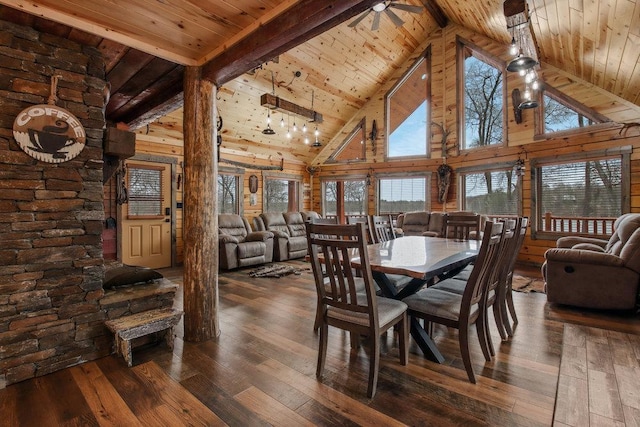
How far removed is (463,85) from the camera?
7.13 metres

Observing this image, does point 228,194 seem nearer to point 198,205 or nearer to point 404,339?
point 198,205

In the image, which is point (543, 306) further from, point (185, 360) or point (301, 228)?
point (301, 228)

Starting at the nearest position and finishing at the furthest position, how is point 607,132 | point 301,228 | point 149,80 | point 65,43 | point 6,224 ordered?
point 6,224 → point 65,43 → point 149,80 → point 607,132 → point 301,228

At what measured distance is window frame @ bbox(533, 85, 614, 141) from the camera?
5.19m

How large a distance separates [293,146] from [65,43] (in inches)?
237

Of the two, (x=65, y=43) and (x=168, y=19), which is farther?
(x=65, y=43)

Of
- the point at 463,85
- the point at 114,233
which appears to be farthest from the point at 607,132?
the point at 114,233

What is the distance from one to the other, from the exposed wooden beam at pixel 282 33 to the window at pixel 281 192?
535 centimetres

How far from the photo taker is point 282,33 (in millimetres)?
2094

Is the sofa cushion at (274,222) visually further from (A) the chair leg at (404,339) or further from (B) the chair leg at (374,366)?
(B) the chair leg at (374,366)

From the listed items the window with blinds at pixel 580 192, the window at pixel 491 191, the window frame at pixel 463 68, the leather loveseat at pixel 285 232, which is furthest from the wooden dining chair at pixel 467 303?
the window frame at pixel 463 68

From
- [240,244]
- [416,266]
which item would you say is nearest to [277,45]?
[416,266]

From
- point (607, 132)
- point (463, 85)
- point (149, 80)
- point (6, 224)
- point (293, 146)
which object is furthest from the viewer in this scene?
point (293, 146)

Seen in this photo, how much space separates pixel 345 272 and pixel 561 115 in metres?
5.97
